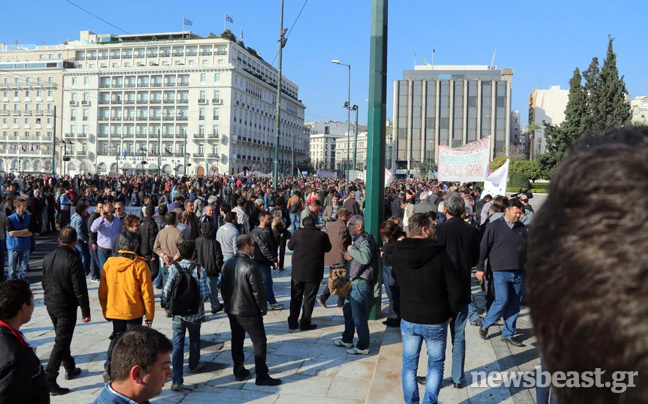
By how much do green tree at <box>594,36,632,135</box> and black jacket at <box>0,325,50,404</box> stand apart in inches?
1952

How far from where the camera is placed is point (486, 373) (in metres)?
5.55

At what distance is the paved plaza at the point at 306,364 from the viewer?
522 cm

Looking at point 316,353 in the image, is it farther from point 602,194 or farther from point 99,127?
point 99,127

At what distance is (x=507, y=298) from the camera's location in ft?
21.5

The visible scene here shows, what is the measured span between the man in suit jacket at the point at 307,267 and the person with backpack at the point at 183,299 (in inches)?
78.6

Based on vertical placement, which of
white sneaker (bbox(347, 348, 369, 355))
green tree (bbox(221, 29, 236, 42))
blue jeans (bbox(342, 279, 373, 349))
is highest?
green tree (bbox(221, 29, 236, 42))

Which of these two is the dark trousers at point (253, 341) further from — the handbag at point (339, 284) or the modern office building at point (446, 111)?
the modern office building at point (446, 111)

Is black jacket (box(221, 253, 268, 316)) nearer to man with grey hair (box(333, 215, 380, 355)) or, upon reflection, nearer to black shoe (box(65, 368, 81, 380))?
man with grey hair (box(333, 215, 380, 355))

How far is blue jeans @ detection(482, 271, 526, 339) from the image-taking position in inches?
258

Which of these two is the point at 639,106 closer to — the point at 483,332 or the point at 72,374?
the point at 483,332

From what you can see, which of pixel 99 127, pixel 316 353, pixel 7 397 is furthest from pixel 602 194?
pixel 99 127

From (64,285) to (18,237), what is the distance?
15.9ft

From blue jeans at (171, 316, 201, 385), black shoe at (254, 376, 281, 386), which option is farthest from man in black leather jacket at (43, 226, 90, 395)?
black shoe at (254, 376, 281, 386)

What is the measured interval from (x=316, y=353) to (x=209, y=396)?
1.74 meters
